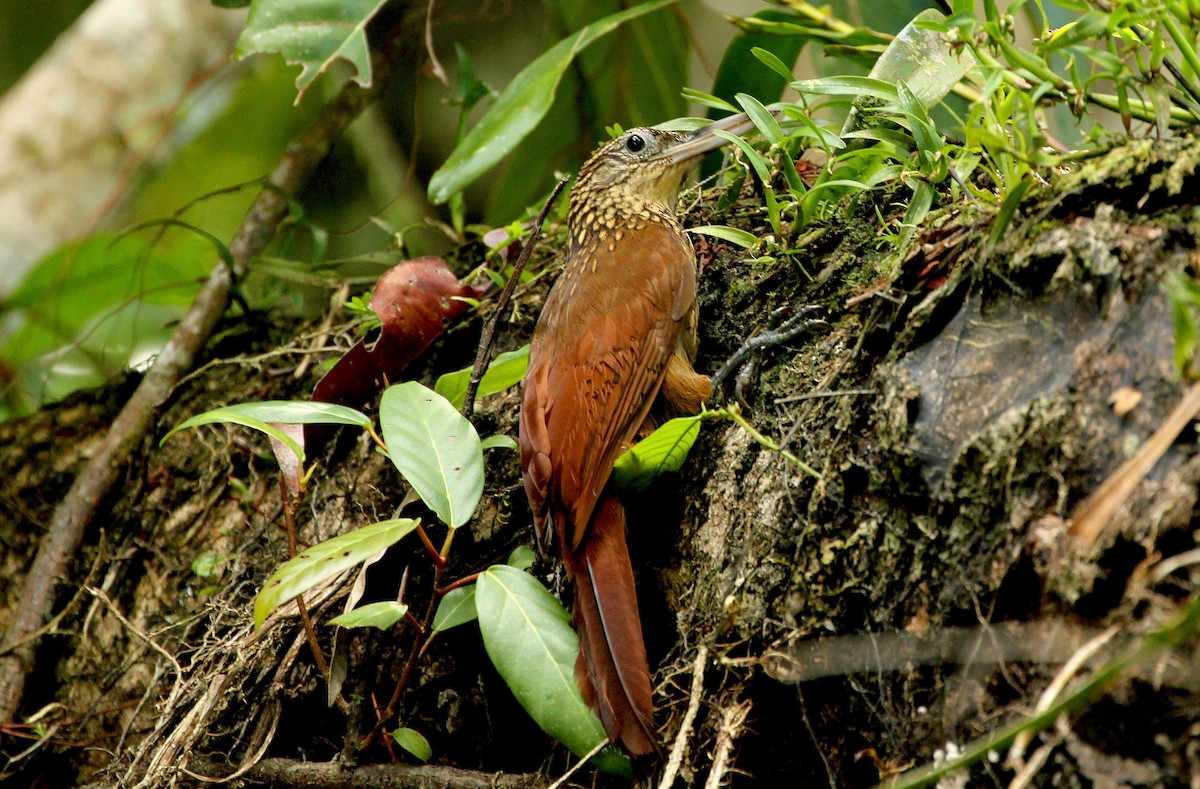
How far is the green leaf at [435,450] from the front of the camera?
1952mm

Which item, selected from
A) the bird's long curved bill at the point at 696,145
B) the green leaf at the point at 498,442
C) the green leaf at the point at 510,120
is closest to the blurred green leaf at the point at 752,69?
the green leaf at the point at 510,120

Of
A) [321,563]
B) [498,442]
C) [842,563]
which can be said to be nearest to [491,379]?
[498,442]

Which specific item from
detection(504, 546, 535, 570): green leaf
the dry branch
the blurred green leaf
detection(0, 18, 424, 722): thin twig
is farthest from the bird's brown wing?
detection(0, 18, 424, 722): thin twig

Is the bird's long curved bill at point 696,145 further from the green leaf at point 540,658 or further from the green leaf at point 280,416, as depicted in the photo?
the green leaf at point 540,658

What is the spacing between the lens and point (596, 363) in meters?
2.28

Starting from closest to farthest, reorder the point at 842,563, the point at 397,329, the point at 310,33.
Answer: the point at 842,563
the point at 397,329
the point at 310,33

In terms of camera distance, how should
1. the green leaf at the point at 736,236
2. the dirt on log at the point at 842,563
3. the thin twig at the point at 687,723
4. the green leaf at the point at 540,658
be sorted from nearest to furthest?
the dirt on log at the point at 842,563 → the thin twig at the point at 687,723 → the green leaf at the point at 540,658 → the green leaf at the point at 736,236

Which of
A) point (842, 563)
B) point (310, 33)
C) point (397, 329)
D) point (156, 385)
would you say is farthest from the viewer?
point (156, 385)

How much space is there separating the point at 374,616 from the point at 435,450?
35 cm

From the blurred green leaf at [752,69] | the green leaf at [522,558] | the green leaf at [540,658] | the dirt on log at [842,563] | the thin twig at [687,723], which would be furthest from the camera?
the blurred green leaf at [752,69]

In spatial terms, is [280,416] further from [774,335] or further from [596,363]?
[774,335]

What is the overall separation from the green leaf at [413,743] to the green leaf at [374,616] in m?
0.30

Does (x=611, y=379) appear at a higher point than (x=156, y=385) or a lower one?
lower

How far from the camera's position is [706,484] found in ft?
6.67
